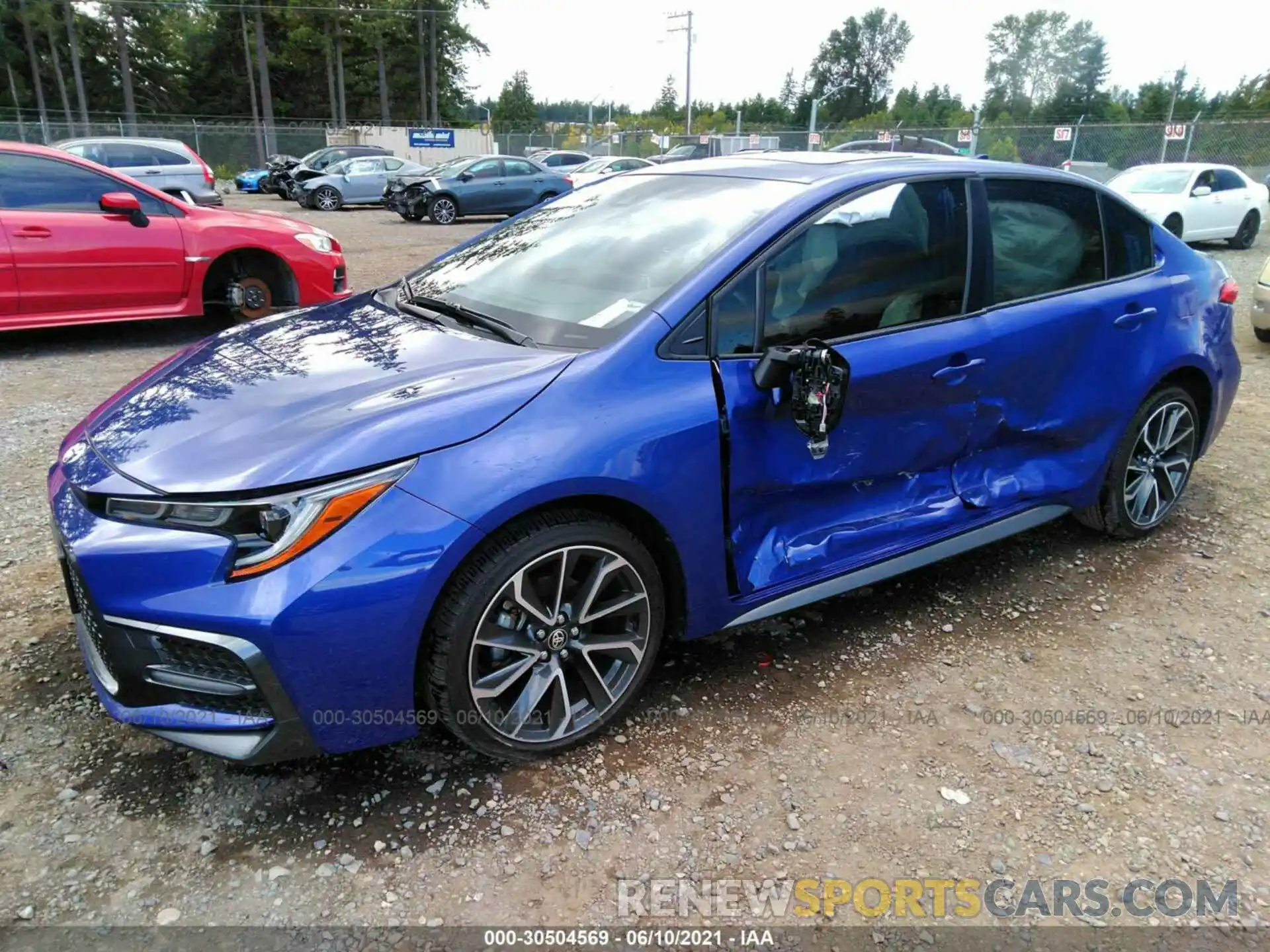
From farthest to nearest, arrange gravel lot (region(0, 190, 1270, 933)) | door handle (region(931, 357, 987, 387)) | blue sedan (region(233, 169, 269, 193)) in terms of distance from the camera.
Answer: blue sedan (region(233, 169, 269, 193)) < door handle (region(931, 357, 987, 387)) < gravel lot (region(0, 190, 1270, 933))

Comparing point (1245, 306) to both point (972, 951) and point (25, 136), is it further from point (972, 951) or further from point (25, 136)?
point (25, 136)

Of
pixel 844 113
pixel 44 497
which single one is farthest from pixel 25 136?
pixel 844 113

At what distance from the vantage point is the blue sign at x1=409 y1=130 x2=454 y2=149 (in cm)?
3831

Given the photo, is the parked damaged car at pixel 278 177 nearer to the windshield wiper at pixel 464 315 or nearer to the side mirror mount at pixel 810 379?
the windshield wiper at pixel 464 315

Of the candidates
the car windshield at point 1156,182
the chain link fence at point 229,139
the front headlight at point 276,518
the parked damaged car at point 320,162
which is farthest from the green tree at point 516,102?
the front headlight at point 276,518

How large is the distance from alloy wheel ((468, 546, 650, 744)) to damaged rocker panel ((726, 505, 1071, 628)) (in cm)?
40

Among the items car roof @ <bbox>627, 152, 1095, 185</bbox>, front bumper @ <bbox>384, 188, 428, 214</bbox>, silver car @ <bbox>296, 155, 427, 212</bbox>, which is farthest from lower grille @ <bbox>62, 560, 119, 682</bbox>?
silver car @ <bbox>296, 155, 427, 212</bbox>

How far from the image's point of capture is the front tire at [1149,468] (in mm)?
3736

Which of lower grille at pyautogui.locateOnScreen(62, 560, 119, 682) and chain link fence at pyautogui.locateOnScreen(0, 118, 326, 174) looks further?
chain link fence at pyautogui.locateOnScreen(0, 118, 326, 174)

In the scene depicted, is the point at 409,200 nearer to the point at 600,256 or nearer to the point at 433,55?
the point at 600,256

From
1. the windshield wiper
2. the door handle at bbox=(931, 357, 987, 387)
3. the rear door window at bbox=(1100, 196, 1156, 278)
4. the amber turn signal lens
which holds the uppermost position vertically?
the rear door window at bbox=(1100, 196, 1156, 278)

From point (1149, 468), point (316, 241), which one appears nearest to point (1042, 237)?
point (1149, 468)

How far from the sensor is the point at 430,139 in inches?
1516

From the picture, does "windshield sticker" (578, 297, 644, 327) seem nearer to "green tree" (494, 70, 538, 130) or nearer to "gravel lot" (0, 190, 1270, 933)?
"gravel lot" (0, 190, 1270, 933)
